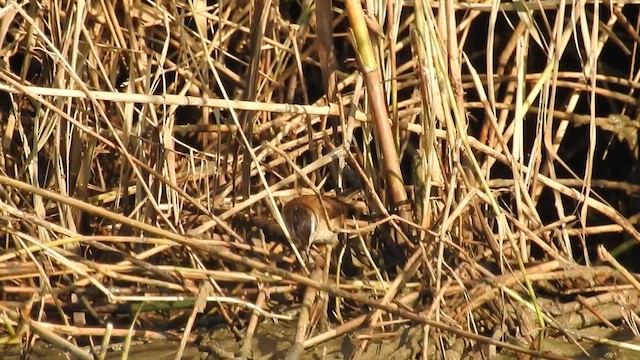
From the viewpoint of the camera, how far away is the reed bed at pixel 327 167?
3307 millimetres

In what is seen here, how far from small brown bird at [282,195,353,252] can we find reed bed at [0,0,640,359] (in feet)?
0.22

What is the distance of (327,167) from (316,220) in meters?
0.33

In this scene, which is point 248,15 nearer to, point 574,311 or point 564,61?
point 564,61

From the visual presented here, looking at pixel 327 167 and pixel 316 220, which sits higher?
pixel 327 167

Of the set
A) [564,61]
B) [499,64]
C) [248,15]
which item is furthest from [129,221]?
[564,61]

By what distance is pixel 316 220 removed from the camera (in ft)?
11.6

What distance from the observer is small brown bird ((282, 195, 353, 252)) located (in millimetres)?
3541

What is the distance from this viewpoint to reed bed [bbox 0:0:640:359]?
3.31 metres

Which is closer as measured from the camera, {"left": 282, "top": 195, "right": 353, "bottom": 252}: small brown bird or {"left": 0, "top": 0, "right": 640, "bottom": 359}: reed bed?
{"left": 0, "top": 0, "right": 640, "bottom": 359}: reed bed

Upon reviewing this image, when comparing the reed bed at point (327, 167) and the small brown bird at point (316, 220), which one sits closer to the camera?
the reed bed at point (327, 167)

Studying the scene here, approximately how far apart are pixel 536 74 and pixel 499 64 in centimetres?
16

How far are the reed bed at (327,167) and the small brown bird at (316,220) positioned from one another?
68 mm

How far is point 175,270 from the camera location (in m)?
3.29

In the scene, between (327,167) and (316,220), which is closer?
(316,220)
